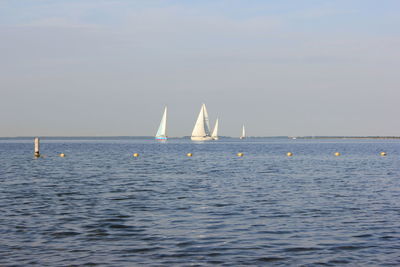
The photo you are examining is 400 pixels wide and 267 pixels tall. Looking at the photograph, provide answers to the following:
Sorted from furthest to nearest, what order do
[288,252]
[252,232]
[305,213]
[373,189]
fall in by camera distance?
[373,189]
[305,213]
[252,232]
[288,252]

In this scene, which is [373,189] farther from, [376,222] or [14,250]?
[14,250]

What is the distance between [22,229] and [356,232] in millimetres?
13562

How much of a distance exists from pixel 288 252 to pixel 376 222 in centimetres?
777

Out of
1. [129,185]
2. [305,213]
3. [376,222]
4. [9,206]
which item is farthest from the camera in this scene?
[129,185]

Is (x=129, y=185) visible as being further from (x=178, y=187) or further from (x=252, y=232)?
(x=252, y=232)

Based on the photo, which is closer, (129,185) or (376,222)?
(376,222)

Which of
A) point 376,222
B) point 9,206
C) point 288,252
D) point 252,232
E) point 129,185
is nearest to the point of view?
point 288,252

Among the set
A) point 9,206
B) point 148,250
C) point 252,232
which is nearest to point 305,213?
point 252,232

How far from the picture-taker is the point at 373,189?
3881 centimetres

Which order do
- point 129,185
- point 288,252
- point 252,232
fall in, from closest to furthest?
point 288,252 < point 252,232 < point 129,185

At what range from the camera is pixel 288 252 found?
17328 millimetres

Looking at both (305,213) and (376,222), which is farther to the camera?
(305,213)

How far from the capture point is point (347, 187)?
40594 millimetres

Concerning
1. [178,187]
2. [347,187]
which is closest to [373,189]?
[347,187]
